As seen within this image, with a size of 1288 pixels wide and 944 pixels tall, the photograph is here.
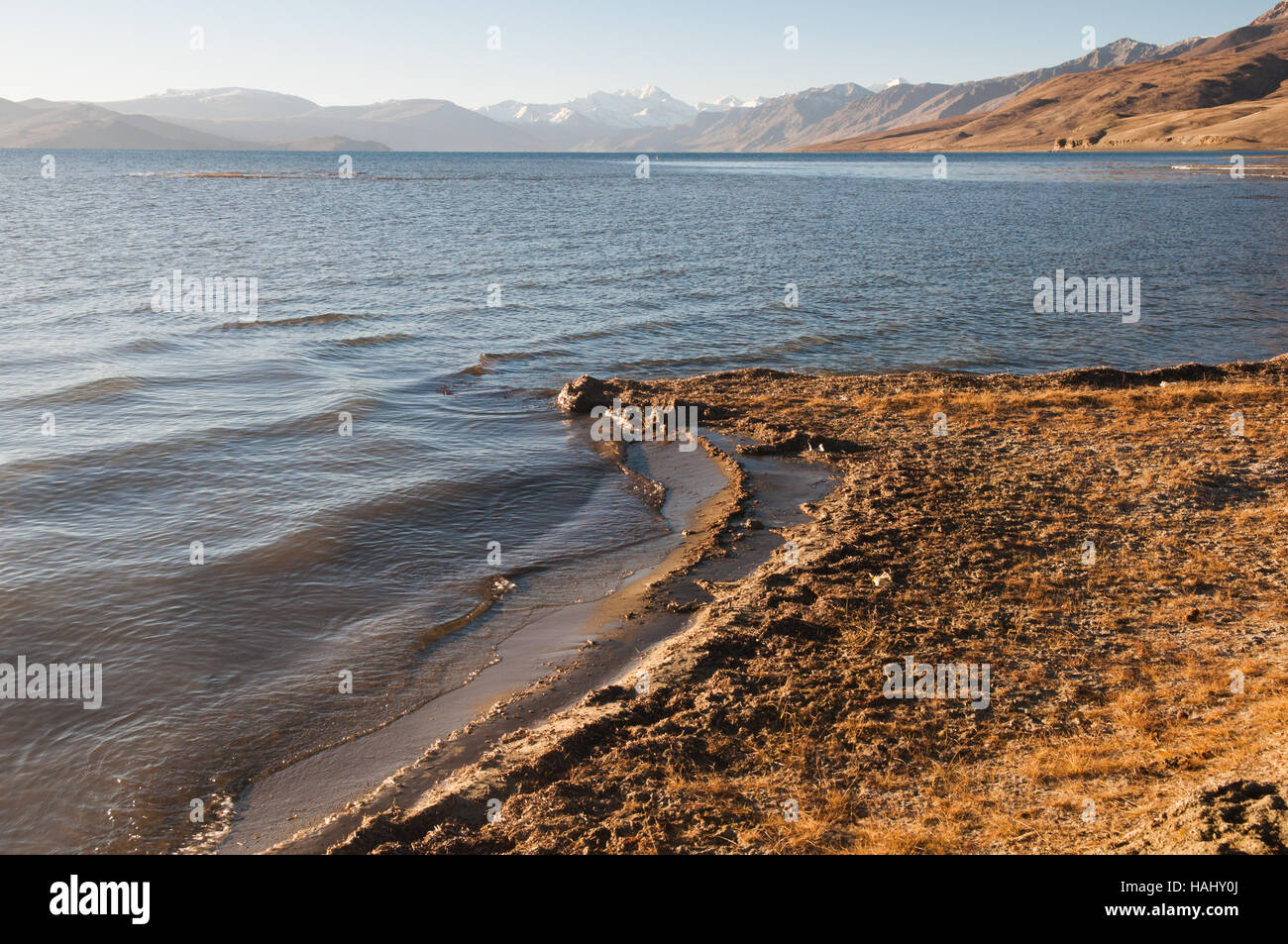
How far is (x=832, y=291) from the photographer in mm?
41500

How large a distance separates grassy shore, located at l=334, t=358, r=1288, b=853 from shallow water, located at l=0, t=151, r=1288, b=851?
→ 3.24m

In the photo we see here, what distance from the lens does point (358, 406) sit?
Answer: 24.2 m

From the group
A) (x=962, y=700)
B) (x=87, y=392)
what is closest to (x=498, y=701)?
(x=962, y=700)

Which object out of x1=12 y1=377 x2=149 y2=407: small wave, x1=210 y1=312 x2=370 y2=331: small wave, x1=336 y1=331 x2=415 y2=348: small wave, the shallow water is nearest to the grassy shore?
the shallow water

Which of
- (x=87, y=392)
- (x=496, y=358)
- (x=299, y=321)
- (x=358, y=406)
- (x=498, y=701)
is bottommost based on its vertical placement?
(x=498, y=701)

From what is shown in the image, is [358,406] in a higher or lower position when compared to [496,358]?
lower

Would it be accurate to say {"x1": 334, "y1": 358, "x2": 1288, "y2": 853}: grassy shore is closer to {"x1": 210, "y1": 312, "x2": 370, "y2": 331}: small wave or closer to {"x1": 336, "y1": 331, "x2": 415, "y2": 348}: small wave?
{"x1": 336, "y1": 331, "x2": 415, "y2": 348}: small wave

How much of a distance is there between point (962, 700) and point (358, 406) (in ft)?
64.2

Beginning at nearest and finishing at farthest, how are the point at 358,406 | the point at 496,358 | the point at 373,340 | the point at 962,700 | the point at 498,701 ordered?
the point at 962,700 < the point at 498,701 < the point at 358,406 < the point at 496,358 < the point at 373,340

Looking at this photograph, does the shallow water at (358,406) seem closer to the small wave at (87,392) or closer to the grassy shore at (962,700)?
the small wave at (87,392)

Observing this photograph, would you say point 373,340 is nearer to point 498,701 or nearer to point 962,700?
point 498,701

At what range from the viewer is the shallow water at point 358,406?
11.1 meters

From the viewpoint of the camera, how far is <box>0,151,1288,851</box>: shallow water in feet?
36.4

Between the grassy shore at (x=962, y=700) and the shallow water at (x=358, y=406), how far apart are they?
127 inches
